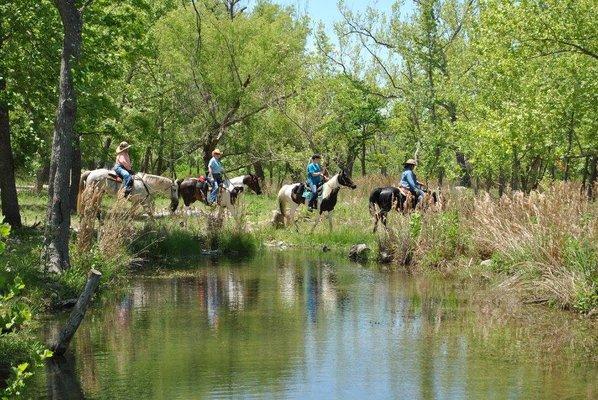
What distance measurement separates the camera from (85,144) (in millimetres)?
28125

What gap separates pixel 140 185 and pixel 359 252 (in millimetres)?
6903

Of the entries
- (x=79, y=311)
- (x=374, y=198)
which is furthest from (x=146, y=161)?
(x=79, y=311)

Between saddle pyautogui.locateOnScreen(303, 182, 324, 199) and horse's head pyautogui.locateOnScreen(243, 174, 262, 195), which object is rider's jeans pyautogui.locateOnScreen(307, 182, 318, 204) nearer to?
saddle pyautogui.locateOnScreen(303, 182, 324, 199)

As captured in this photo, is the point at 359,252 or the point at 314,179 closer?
the point at 359,252

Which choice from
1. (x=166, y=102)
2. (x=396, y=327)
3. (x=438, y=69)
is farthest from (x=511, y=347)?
(x=166, y=102)

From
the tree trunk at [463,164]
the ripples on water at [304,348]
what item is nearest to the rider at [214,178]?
the ripples on water at [304,348]

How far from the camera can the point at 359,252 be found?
2247 centimetres

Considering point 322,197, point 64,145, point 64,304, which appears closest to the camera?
point 64,304

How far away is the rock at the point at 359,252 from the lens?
22.3 metres

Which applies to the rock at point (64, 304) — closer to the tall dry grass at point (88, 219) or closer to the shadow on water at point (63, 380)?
the tall dry grass at point (88, 219)

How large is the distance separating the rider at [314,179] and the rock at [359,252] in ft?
14.4

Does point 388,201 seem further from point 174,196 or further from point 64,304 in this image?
point 64,304

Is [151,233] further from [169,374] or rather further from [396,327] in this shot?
[169,374]

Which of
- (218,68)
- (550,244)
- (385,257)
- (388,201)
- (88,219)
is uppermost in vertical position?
(218,68)
